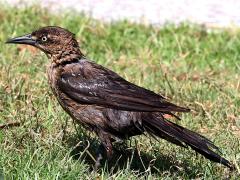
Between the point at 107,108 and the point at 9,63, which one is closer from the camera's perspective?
the point at 107,108

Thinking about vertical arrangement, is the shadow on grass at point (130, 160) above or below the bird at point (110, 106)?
below

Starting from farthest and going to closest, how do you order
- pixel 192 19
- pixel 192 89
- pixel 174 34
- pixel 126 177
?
pixel 192 19, pixel 174 34, pixel 192 89, pixel 126 177

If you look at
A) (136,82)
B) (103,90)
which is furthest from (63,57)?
(136,82)

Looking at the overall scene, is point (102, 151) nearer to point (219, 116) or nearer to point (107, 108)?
point (107, 108)

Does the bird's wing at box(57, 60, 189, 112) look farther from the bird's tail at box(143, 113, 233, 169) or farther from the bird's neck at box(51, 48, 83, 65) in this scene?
the bird's tail at box(143, 113, 233, 169)

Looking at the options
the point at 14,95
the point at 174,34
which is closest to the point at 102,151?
the point at 14,95

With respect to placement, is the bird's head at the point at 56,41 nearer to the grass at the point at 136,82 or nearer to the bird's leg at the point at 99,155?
the grass at the point at 136,82

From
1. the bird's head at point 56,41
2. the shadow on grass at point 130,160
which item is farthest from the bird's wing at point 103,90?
the shadow on grass at point 130,160
